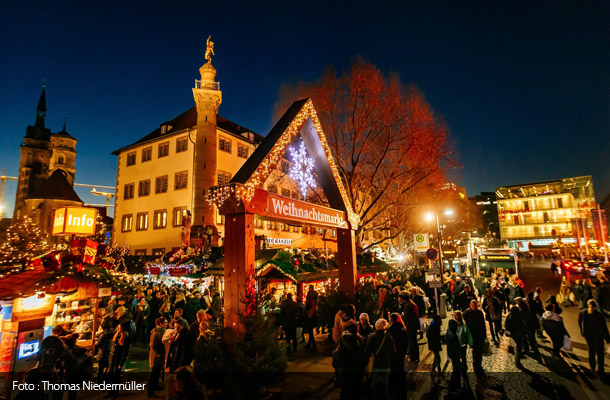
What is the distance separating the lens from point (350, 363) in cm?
647

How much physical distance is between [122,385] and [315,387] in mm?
4860

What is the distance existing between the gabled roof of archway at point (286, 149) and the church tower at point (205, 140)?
18465 mm

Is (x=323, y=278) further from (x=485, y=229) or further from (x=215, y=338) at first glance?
(x=485, y=229)

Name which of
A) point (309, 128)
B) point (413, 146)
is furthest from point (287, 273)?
point (413, 146)

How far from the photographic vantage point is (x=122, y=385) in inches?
331

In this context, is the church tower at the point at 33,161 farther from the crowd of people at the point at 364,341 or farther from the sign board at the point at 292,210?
the sign board at the point at 292,210

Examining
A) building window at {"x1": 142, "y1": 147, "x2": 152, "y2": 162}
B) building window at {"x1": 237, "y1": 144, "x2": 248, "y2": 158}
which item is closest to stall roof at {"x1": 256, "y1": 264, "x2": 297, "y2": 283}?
building window at {"x1": 237, "y1": 144, "x2": 248, "y2": 158}

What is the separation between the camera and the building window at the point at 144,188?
114 ft

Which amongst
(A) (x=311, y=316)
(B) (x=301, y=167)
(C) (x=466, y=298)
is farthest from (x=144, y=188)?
(C) (x=466, y=298)

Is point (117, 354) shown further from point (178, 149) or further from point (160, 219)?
point (178, 149)

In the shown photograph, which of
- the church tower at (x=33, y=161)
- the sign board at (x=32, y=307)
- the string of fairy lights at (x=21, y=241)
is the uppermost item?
the church tower at (x=33, y=161)

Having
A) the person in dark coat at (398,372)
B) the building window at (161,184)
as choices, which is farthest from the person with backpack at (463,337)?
the building window at (161,184)

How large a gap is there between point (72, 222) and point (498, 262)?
99.0ft

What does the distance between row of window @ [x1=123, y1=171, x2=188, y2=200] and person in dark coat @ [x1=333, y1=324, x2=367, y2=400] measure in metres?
27.9
